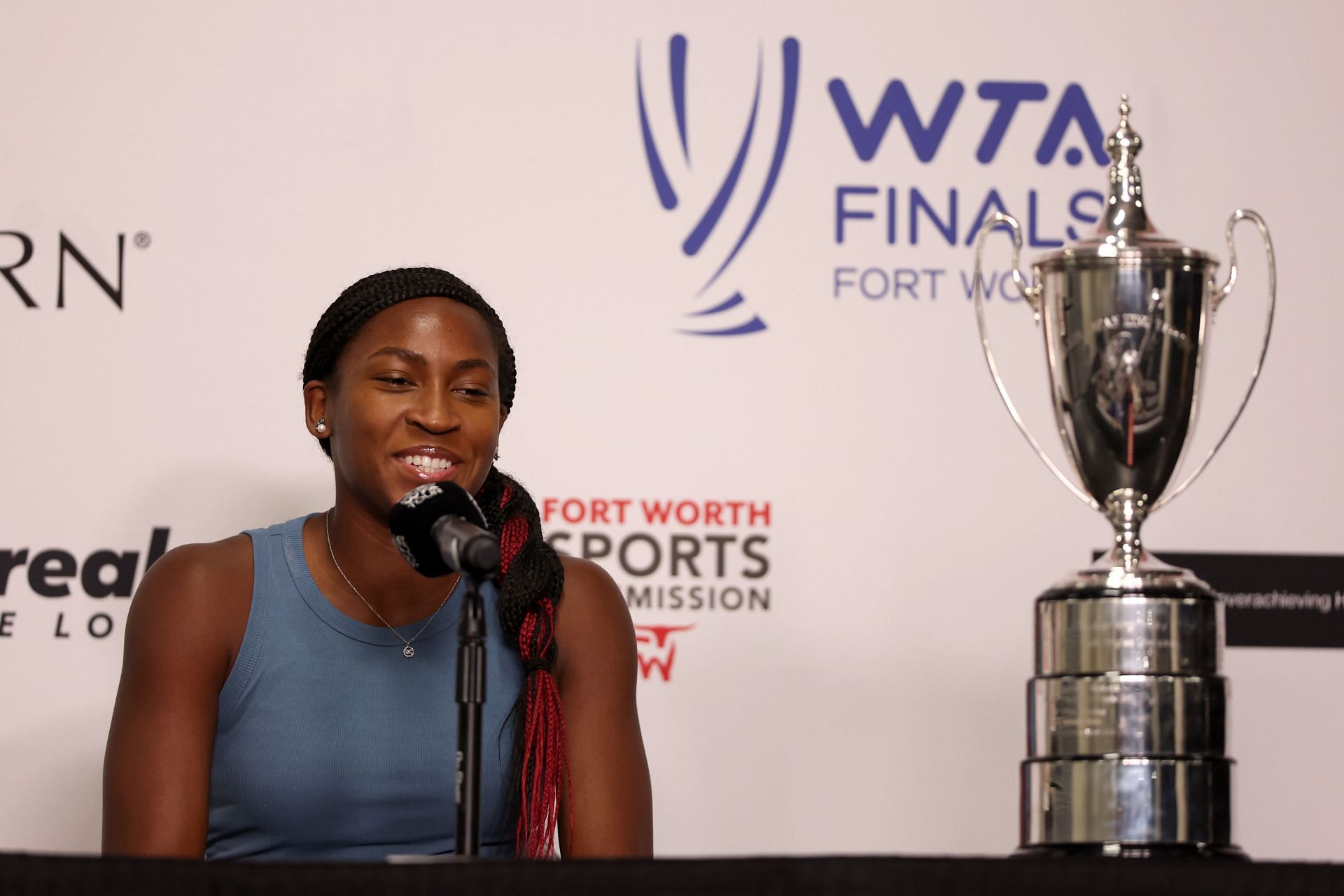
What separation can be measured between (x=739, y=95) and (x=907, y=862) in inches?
62.1

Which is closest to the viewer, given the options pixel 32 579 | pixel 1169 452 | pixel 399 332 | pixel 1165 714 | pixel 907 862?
pixel 907 862

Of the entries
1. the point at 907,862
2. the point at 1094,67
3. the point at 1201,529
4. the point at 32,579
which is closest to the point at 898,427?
the point at 1201,529

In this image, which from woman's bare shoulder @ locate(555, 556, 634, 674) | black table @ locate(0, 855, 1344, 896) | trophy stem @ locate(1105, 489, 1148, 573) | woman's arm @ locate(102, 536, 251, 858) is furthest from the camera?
woman's bare shoulder @ locate(555, 556, 634, 674)

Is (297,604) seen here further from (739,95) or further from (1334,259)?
(1334,259)

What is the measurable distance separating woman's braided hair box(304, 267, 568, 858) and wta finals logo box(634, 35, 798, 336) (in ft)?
1.79

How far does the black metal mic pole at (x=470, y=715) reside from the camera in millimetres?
1056

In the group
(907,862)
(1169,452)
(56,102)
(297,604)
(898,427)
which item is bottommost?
(907,862)

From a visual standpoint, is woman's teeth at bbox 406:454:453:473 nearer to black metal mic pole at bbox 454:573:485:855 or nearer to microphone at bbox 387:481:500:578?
microphone at bbox 387:481:500:578

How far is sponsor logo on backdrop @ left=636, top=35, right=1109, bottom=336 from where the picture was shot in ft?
7.48

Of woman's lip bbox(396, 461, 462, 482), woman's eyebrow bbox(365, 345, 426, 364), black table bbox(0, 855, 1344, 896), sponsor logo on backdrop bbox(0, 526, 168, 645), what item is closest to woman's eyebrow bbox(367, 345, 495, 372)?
woman's eyebrow bbox(365, 345, 426, 364)

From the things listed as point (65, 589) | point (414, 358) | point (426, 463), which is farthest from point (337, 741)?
point (65, 589)

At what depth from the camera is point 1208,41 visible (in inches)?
91.3

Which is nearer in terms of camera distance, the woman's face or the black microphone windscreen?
the black microphone windscreen

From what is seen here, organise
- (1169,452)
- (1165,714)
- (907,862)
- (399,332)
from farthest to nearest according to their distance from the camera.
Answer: (399,332), (1169,452), (1165,714), (907,862)
